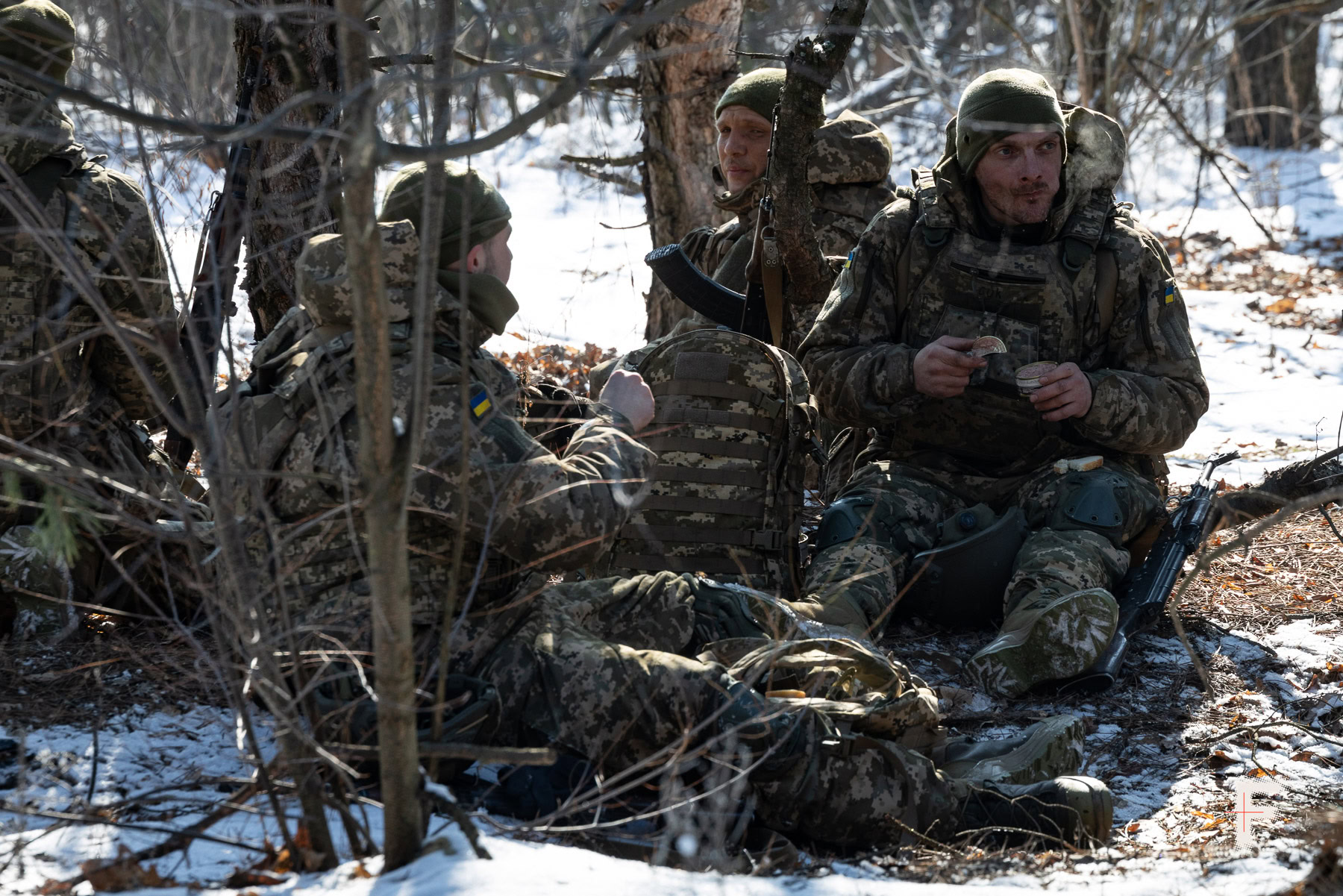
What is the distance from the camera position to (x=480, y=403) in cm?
299

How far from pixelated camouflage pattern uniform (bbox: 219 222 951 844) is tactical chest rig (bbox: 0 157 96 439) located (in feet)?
4.96

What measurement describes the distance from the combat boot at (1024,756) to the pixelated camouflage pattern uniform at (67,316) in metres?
2.53

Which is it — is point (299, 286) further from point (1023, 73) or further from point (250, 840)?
point (1023, 73)

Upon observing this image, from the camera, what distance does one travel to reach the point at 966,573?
467cm

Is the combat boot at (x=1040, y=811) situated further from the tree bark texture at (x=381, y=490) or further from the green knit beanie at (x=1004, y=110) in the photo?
the green knit beanie at (x=1004, y=110)

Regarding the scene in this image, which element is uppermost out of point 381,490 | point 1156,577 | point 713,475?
point 381,490

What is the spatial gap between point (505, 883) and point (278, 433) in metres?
1.23

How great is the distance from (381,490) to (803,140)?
3.09 m

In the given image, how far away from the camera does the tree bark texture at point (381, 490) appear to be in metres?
2.14

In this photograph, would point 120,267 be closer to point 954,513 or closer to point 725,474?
point 725,474

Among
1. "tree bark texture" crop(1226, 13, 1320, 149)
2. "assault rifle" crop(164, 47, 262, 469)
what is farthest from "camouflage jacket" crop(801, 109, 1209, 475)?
"tree bark texture" crop(1226, 13, 1320, 149)

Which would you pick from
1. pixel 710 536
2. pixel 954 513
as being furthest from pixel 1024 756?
pixel 954 513

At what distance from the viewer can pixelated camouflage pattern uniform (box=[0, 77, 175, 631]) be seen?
13.7ft

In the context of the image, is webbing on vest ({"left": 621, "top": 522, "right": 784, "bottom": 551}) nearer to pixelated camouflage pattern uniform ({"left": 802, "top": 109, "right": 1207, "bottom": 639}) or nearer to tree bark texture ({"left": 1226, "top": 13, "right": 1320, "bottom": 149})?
pixelated camouflage pattern uniform ({"left": 802, "top": 109, "right": 1207, "bottom": 639})
